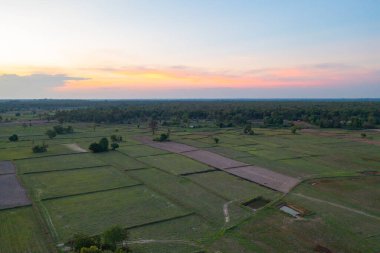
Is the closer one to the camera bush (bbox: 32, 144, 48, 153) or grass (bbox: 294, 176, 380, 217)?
grass (bbox: 294, 176, 380, 217)

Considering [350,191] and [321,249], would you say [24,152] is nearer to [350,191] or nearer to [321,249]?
[350,191]

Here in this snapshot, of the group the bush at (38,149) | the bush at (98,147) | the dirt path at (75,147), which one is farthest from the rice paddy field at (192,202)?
the dirt path at (75,147)

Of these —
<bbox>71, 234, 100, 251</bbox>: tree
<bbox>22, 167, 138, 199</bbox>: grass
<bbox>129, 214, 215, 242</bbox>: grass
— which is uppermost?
<bbox>71, 234, 100, 251</bbox>: tree

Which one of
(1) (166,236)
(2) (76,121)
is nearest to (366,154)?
(1) (166,236)

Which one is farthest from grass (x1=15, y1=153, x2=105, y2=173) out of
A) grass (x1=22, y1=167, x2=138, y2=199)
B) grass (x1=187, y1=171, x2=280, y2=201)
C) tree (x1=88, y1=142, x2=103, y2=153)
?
grass (x1=187, y1=171, x2=280, y2=201)

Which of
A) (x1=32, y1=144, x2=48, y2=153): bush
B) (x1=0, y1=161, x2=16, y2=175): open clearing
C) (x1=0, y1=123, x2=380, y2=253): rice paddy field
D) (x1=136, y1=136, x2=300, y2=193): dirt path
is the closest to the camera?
(x1=0, y1=123, x2=380, y2=253): rice paddy field

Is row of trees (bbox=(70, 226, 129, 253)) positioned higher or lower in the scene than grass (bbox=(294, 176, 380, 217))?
higher

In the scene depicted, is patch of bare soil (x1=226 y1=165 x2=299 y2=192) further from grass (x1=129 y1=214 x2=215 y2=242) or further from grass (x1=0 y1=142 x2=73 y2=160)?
grass (x1=0 y1=142 x2=73 y2=160)

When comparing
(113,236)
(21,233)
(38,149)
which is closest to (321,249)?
(113,236)
